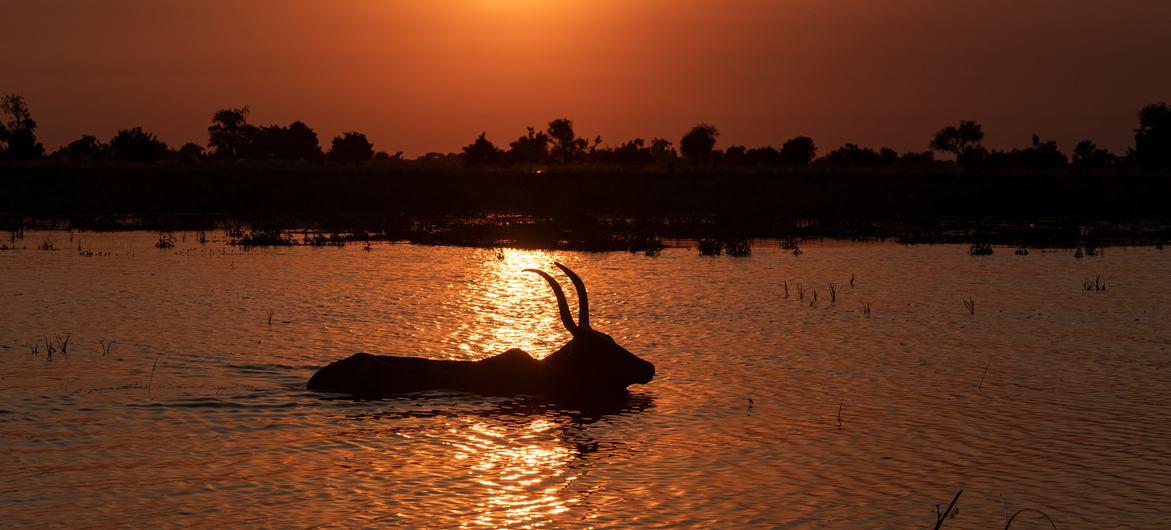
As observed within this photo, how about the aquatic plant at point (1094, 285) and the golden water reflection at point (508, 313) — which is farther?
the aquatic plant at point (1094, 285)

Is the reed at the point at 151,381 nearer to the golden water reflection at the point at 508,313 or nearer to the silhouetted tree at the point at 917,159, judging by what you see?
the golden water reflection at the point at 508,313

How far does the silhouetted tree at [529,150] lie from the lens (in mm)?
110500

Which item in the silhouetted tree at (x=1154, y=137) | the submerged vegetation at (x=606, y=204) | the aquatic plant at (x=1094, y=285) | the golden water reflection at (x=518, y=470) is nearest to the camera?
the golden water reflection at (x=518, y=470)

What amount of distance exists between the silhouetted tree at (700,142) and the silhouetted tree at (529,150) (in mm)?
22298

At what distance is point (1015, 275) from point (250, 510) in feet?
64.0

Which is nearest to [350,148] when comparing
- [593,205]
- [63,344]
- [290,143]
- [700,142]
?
[290,143]

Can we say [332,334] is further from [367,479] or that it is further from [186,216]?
[186,216]

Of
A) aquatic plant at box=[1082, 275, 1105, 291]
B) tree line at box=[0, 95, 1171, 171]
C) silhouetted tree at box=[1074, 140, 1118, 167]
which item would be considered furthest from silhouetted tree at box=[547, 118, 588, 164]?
aquatic plant at box=[1082, 275, 1105, 291]

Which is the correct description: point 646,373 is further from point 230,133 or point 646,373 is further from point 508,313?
point 230,133

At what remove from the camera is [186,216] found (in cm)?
4622

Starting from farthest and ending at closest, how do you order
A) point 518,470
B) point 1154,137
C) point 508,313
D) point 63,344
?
point 1154,137 → point 508,313 → point 63,344 → point 518,470

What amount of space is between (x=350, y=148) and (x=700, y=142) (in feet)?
125

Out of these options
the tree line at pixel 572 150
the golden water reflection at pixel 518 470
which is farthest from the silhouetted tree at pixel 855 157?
the golden water reflection at pixel 518 470

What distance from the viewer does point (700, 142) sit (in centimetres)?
12988
